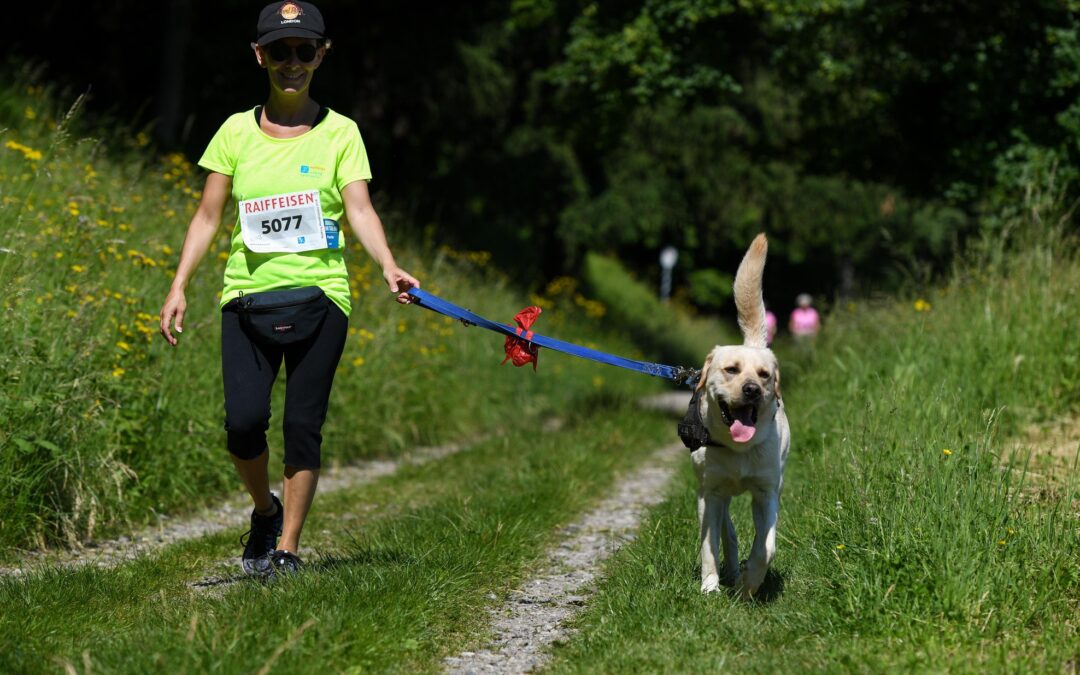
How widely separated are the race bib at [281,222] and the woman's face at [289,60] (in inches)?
17.4

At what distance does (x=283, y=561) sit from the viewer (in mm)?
4738

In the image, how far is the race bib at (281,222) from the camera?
4.63m

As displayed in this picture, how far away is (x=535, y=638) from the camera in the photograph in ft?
14.4

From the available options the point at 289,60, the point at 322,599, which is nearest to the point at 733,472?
the point at 322,599

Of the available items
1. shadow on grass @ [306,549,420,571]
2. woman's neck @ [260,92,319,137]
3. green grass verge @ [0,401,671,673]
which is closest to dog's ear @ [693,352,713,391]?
green grass verge @ [0,401,671,673]

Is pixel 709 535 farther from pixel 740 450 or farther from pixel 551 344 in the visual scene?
pixel 551 344

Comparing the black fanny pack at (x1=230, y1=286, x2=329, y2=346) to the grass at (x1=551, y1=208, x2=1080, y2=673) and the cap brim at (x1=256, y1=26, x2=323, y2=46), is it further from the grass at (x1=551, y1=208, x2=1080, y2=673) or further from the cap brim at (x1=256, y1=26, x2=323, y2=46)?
the grass at (x1=551, y1=208, x2=1080, y2=673)

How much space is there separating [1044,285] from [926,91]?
5.70m

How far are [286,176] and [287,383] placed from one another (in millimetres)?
837

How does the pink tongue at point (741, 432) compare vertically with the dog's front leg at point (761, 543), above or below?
above

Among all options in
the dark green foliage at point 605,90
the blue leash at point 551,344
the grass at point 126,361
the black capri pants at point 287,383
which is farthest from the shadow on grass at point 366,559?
the dark green foliage at point 605,90

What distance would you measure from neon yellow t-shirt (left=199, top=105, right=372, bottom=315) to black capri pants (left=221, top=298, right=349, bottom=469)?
14cm

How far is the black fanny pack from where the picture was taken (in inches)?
182

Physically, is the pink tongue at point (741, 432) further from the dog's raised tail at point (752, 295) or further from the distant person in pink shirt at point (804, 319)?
the distant person in pink shirt at point (804, 319)
